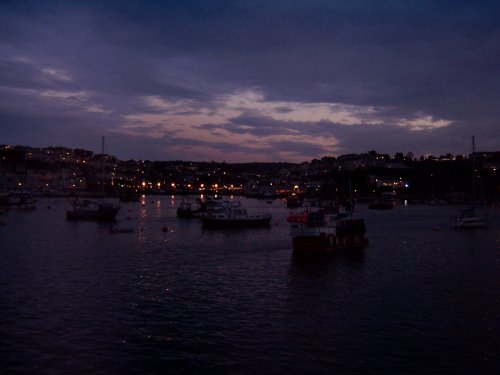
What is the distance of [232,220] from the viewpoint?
53.5m

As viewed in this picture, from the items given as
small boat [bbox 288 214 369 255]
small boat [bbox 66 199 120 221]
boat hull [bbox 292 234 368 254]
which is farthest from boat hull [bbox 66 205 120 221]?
boat hull [bbox 292 234 368 254]

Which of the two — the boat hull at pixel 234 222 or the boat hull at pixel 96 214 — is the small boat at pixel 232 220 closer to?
the boat hull at pixel 234 222

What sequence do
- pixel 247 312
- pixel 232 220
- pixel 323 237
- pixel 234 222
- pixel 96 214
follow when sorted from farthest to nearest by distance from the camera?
pixel 96 214, pixel 234 222, pixel 232 220, pixel 323 237, pixel 247 312

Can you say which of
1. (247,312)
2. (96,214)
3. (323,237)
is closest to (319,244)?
(323,237)

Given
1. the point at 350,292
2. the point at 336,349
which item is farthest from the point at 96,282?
the point at 336,349

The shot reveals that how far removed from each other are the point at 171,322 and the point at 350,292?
794 cm

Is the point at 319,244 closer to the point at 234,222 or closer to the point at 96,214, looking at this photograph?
the point at 234,222

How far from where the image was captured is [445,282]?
23.6 metres

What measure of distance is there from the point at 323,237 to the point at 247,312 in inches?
605

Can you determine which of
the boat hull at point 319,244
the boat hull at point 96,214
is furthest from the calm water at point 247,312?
the boat hull at point 96,214

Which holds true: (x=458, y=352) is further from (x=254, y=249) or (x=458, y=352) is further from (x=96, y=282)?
(x=254, y=249)

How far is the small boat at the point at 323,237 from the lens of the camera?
32.2 metres

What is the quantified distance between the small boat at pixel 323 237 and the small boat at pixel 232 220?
1740 cm

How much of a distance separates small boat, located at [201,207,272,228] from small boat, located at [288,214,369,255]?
57.1 ft
